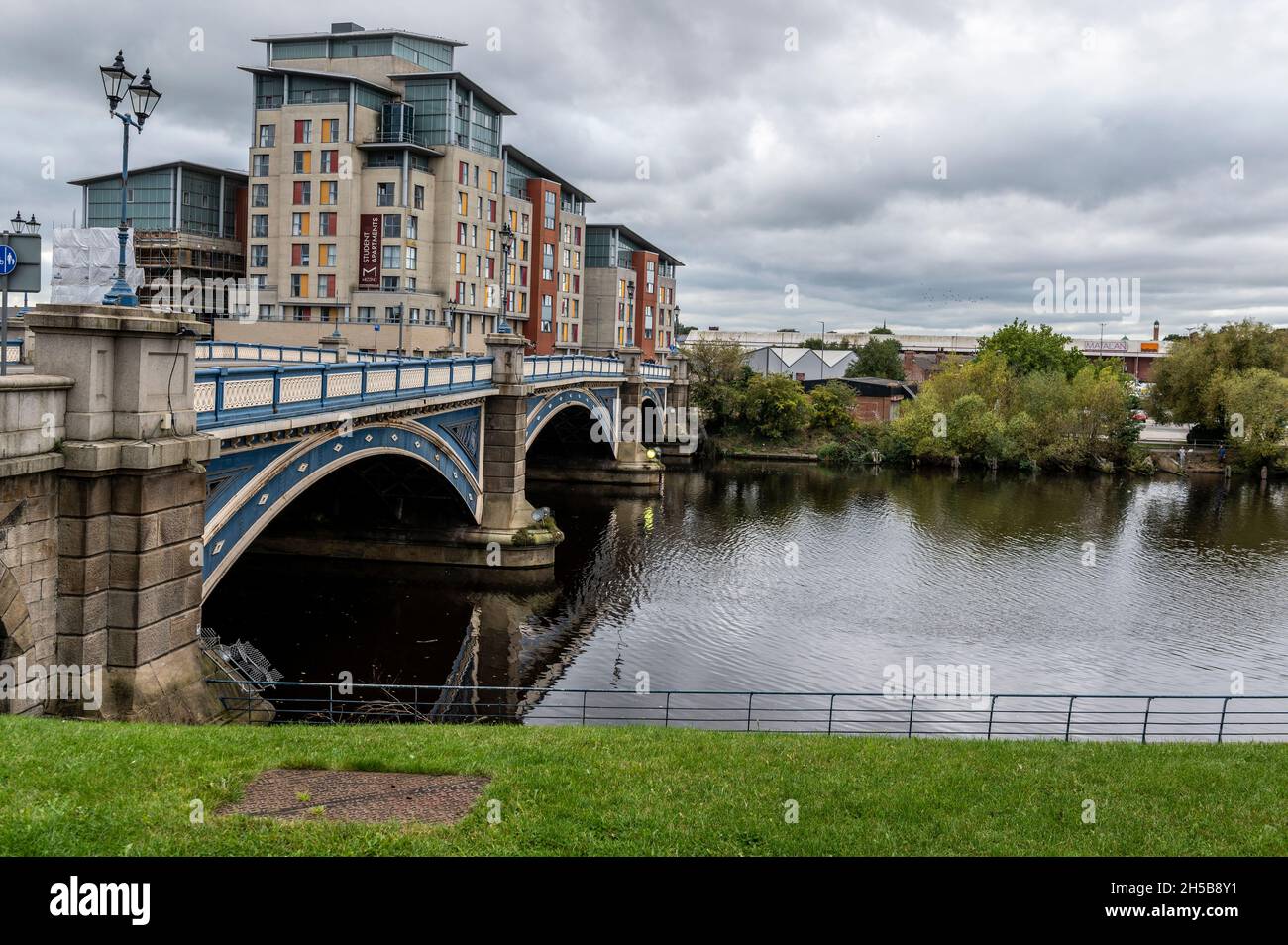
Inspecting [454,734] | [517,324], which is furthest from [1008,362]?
[454,734]

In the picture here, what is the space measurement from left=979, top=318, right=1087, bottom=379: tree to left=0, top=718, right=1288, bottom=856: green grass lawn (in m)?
88.7

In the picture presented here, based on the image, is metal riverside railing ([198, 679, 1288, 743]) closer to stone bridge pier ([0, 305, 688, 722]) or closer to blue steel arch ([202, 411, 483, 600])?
blue steel arch ([202, 411, 483, 600])

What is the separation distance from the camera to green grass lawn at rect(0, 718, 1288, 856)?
8.62 meters

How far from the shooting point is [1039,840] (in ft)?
31.0

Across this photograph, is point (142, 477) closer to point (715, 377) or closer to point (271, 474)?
point (271, 474)

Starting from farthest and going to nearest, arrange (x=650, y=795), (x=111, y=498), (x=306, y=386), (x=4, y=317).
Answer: (x=306, y=386) < (x=111, y=498) < (x=4, y=317) < (x=650, y=795)

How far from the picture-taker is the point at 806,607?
31.6 metres

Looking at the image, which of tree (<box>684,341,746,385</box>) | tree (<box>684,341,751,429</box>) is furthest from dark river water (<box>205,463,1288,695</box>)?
tree (<box>684,341,746,385</box>)

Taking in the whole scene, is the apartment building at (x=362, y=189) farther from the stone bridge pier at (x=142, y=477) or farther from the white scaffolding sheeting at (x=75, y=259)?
the stone bridge pier at (x=142, y=477)

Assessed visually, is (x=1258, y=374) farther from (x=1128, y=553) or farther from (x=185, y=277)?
(x=185, y=277)

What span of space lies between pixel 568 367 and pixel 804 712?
2702cm

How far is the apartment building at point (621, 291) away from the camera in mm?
95312

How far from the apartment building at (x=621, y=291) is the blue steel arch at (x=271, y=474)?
65005 mm

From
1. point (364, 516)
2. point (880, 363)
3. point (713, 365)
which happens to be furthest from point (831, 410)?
point (364, 516)
